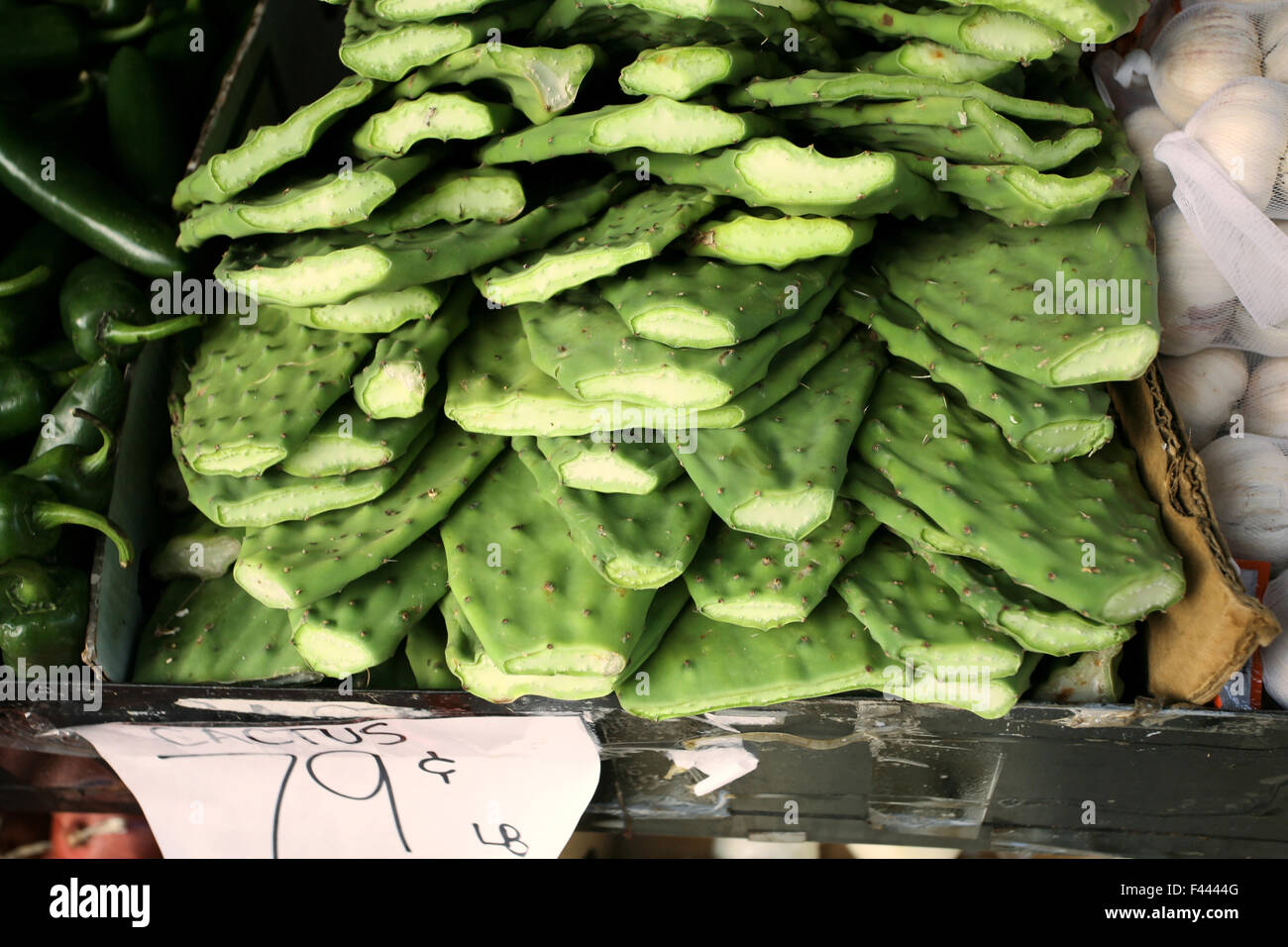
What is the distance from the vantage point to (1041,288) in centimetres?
92

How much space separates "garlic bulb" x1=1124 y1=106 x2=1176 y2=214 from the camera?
108cm

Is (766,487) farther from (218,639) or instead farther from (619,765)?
(218,639)

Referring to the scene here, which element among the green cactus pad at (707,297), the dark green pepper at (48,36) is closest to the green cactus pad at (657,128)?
the green cactus pad at (707,297)

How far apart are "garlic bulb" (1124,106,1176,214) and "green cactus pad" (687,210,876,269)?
409mm

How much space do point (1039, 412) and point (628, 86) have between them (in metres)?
0.48

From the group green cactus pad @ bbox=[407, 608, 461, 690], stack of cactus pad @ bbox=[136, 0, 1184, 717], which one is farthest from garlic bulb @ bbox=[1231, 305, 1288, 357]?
green cactus pad @ bbox=[407, 608, 461, 690]

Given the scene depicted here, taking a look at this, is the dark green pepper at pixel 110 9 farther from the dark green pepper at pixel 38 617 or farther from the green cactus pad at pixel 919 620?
the green cactus pad at pixel 919 620

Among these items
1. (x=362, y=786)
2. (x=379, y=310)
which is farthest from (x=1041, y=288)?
(x=362, y=786)

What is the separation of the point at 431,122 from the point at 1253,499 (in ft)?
3.06

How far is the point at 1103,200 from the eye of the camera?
995 millimetres

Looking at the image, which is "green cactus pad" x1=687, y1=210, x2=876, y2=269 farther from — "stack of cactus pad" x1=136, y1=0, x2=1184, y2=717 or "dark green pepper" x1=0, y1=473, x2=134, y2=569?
"dark green pepper" x1=0, y1=473, x2=134, y2=569

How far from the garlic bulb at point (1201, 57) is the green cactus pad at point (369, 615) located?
0.99 m

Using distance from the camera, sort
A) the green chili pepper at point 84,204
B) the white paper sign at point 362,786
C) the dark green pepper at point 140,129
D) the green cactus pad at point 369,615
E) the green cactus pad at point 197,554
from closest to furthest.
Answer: the green cactus pad at point 369,615
the white paper sign at point 362,786
the green cactus pad at point 197,554
the green chili pepper at point 84,204
the dark green pepper at point 140,129

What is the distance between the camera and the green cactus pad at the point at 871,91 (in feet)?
2.82
